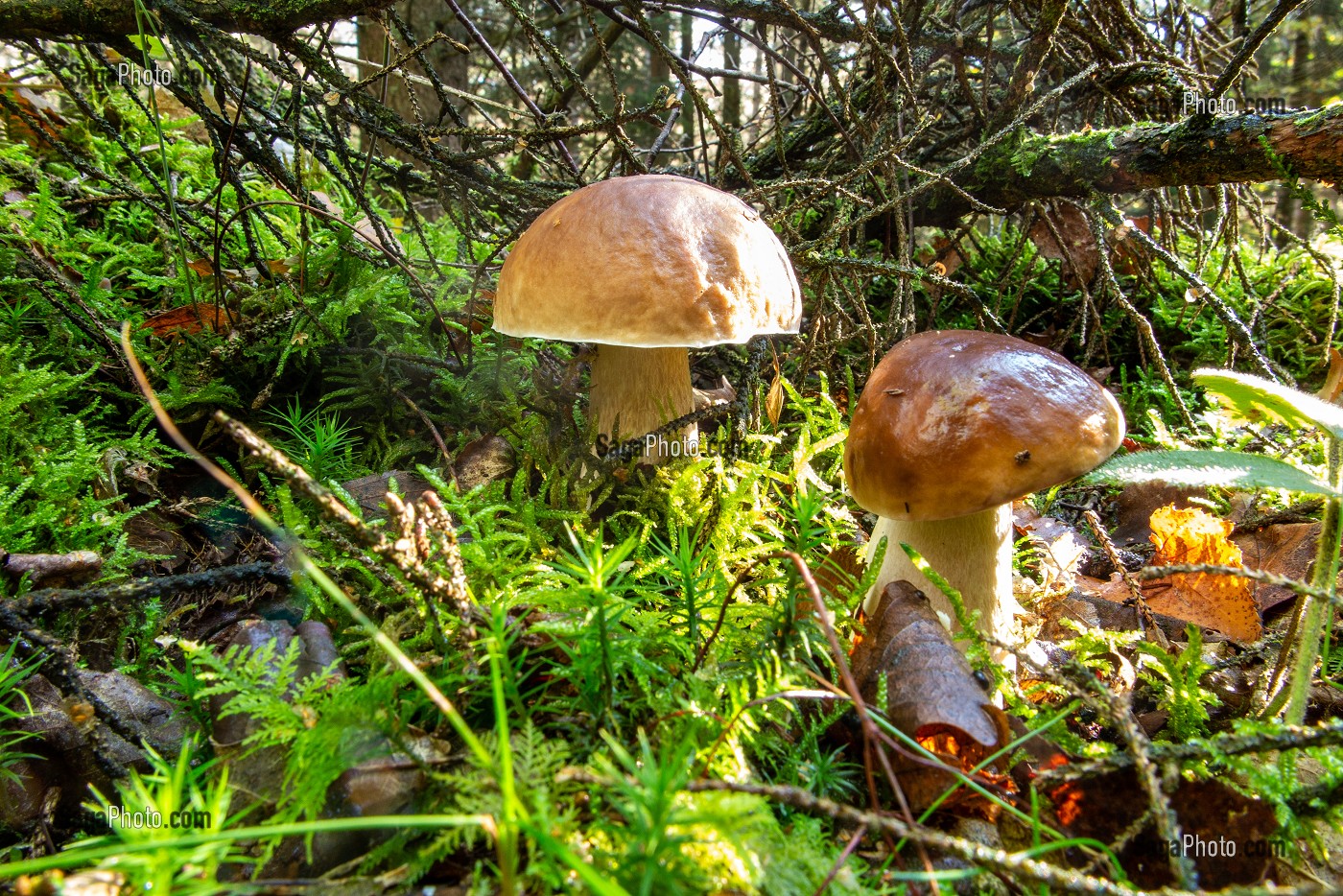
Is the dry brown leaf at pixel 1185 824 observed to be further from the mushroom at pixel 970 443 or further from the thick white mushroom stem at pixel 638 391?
the thick white mushroom stem at pixel 638 391

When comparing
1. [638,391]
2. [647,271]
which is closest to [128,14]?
[647,271]

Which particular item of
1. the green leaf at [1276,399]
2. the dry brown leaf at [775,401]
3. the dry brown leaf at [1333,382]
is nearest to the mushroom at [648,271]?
the dry brown leaf at [775,401]

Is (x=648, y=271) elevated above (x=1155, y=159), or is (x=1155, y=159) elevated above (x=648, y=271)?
(x=1155, y=159)

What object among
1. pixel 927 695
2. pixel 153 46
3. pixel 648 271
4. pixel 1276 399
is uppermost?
pixel 153 46

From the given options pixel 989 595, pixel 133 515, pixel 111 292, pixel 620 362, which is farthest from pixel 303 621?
pixel 111 292

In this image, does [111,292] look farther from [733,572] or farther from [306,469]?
[733,572]

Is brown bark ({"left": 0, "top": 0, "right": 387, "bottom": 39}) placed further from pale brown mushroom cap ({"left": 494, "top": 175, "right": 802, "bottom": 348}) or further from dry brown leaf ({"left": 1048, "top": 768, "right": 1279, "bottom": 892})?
dry brown leaf ({"left": 1048, "top": 768, "right": 1279, "bottom": 892})

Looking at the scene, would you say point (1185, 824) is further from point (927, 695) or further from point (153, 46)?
point (153, 46)
